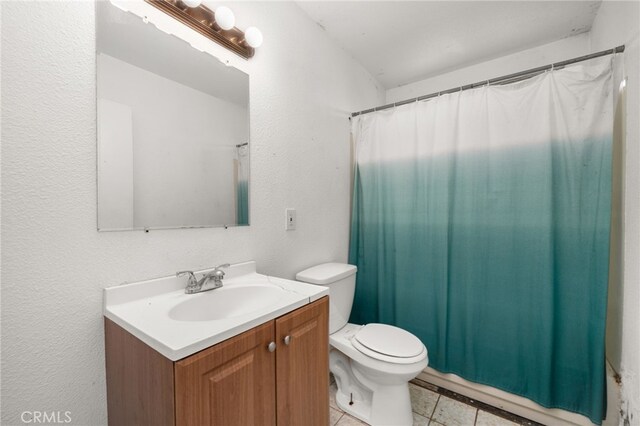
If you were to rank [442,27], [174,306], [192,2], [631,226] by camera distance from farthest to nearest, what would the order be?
1. [442,27]
2. [631,226]
3. [192,2]
4. [174,306]

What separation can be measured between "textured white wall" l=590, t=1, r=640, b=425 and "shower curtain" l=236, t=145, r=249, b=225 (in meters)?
1.64

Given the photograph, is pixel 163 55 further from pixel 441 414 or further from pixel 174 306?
pixel 441 414

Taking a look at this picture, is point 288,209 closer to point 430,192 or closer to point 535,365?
point 430,192

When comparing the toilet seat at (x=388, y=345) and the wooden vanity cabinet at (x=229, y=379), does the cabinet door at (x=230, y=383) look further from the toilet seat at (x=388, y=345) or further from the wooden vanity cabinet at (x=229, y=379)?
the toilet seat at (x=388, y=345)

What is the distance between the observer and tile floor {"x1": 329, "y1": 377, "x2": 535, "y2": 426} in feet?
4.69

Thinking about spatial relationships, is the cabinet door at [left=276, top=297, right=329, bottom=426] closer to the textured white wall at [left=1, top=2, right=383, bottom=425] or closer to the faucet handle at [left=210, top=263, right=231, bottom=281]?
the faucet handle at [left=210, top=263, right=231, bottom=281]

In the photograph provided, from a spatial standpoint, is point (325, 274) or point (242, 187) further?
point (325, 274)

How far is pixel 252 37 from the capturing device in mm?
1222

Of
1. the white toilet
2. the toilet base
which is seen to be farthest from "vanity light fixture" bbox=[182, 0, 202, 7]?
the toilet base

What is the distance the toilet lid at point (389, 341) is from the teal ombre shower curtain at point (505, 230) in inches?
13.5

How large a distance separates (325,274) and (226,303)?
1.99ft

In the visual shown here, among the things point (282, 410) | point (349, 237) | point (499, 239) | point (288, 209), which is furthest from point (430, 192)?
point (282, 410)

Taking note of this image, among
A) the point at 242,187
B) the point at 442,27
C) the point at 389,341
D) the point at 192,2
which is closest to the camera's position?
the point at 192,2

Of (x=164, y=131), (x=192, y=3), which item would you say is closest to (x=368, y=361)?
(x=164, y=131)
